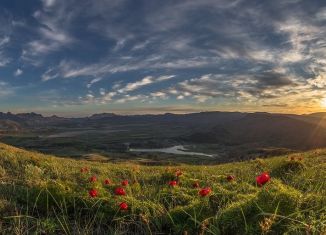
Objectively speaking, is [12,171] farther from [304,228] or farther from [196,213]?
[304,228]

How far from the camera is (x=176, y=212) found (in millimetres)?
6238

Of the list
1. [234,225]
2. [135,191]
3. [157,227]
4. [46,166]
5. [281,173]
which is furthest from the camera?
[46,166]

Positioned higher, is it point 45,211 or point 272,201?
point 272,201

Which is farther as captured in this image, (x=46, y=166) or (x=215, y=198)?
(x=46, y=166)

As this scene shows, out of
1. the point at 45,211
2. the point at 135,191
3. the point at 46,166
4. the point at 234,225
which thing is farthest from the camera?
the point at 46,166

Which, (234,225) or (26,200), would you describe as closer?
(234,225)

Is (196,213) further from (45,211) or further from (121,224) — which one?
(45,211)

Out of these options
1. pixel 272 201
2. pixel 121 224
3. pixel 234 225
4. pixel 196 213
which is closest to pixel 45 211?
pixel 121 224

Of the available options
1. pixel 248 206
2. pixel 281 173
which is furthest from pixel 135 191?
pixel 281 173

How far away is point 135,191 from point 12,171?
6.06m

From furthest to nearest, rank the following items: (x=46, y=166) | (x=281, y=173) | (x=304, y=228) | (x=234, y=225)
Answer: (x=46, y=166), (x=281, y=173), (x=234, y=225), (x=304, y=228)

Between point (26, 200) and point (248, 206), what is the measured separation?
457 centimetres

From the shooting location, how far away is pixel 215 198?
7227mm

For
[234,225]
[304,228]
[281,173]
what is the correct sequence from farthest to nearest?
[281,173], [234,225], [304,228]
